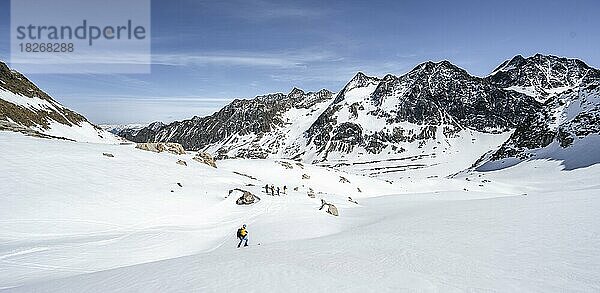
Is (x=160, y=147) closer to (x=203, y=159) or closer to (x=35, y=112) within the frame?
(x=203, y=159)

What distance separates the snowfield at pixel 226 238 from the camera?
971 cm

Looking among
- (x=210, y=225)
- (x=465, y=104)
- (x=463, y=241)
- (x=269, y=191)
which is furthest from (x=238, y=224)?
(x=465, y=104)

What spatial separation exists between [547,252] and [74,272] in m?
17.8

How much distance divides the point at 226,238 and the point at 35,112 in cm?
6849

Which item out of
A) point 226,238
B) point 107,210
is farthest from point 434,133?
point 107,210

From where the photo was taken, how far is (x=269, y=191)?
34.9 metres

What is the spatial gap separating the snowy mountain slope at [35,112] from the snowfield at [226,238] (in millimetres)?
34409

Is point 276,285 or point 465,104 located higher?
point 465,104

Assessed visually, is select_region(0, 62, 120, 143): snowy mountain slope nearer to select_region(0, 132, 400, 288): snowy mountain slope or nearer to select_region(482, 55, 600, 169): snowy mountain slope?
select_region(0, 132, 400, 288): snowy mountain slope

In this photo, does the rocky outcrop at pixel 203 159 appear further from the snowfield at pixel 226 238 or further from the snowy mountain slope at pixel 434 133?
the snowy mountain slope at pixel 434 133

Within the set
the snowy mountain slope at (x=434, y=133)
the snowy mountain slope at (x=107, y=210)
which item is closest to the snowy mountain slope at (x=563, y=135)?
the snowy mountain slope at (x=434, y=133)

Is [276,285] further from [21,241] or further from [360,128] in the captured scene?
[360,128]

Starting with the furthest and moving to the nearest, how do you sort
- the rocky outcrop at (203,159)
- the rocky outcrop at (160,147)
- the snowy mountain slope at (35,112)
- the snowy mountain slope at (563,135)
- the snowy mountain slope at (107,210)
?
the snowy mountain slope at (563,135), the snowy mountain slope at (35,112), the rocky outcrop at (203,159), the rocky outcrop at (160,147), the snowy mountain slope at (107,210)

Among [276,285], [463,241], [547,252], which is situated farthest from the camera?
[463,241]
